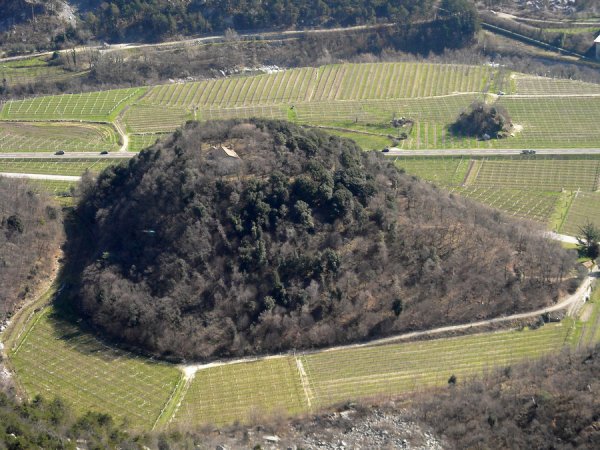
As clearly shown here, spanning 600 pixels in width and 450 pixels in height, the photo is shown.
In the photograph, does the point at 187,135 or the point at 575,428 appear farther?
the point at 187,135

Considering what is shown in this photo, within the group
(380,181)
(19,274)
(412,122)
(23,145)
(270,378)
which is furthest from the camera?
(412,122)

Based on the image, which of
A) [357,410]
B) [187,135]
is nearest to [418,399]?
[357,410]

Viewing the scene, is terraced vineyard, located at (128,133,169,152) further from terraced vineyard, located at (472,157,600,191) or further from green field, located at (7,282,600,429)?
green field, located at (7,282,600,429)

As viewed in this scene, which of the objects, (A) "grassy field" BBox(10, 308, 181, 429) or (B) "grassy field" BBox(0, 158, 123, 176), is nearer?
(A) "grassy field" BBox(10, 308, 181, 429)

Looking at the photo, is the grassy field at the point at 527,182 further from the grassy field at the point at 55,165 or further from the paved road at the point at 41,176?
the paved road at the point at 41,176

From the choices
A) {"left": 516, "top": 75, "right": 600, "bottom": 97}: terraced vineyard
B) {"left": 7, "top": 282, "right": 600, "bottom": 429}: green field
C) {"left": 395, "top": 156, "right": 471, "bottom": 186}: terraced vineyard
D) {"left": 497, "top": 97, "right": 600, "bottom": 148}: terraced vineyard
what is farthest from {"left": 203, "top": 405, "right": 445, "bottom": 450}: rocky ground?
{"left": 516, "top": 75, "right": 600, "bottom": 97}: terraced vineyard

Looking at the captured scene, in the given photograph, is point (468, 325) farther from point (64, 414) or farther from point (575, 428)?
point (64, 414)

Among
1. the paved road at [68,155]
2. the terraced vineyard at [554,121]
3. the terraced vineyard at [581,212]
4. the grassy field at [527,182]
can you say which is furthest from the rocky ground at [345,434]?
the terraced vineyard at [554,121]
